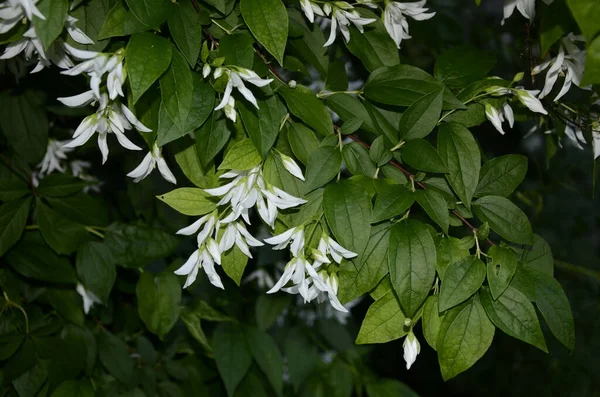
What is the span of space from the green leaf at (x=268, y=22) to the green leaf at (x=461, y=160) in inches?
9.5

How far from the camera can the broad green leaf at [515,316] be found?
2.54 feet

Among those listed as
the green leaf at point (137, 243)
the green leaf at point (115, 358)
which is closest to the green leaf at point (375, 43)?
the green leaf at point (137, 243)

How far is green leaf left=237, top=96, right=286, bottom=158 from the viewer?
→ 2.48 feet

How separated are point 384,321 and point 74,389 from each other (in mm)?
639

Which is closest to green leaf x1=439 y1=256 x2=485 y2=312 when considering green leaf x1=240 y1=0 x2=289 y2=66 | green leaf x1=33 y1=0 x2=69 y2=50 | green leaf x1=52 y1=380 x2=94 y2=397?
green leaf x1=240 y1=0 x2=289 y2=66

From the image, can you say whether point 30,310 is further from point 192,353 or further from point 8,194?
point 192,353

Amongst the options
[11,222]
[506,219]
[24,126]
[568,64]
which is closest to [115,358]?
[11,222]

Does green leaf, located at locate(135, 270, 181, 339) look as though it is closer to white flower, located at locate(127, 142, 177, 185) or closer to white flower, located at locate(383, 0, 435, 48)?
white flower, located at locate(127, 142, 177, 185)

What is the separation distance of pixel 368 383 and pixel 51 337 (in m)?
0.68

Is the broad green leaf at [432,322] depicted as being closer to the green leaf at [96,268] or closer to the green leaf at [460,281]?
the green leaf at [460,281]

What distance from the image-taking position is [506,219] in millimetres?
840

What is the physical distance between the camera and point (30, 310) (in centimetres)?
123

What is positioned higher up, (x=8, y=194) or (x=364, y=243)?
(x=364, y=243)

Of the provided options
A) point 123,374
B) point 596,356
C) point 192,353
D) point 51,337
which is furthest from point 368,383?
point 596,356
